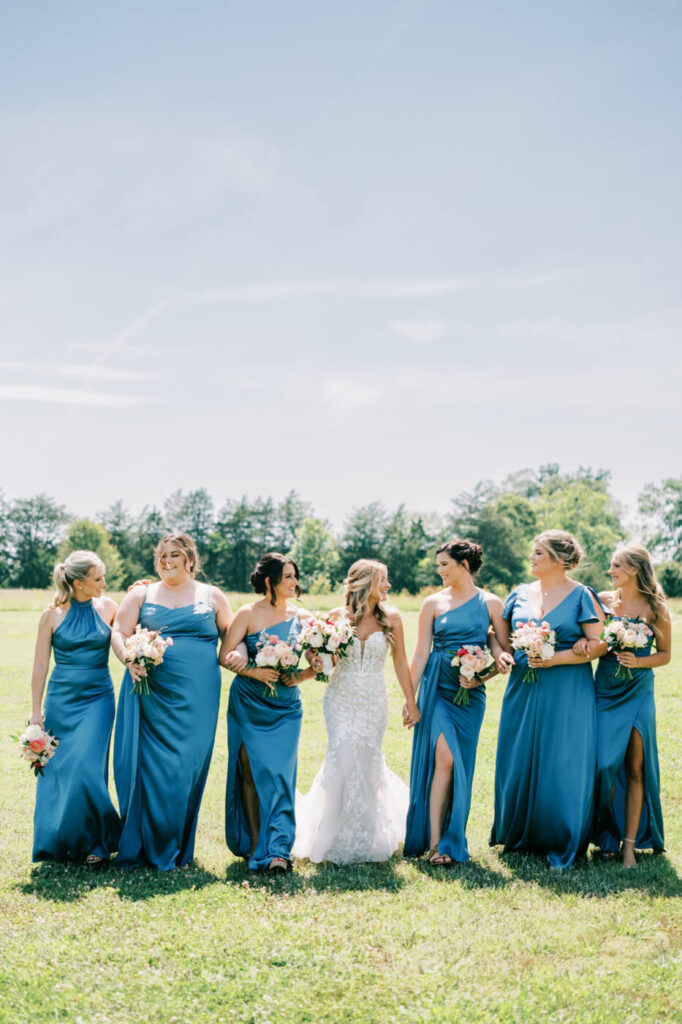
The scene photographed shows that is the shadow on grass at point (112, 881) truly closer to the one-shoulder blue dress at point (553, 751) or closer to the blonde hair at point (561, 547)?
the one-shoulder blue dress at point (553, 751)

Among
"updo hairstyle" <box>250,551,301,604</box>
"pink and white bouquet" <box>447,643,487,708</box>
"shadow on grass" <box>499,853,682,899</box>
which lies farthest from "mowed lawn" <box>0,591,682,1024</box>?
"updo hairstyle" <box>250,551,301,604</box>

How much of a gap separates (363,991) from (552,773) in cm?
312

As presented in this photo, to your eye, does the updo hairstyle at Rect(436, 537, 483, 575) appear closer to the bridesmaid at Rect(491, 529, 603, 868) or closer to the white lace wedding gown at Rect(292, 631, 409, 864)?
the bridesmaid at Rect(491, 529, 603, 868)

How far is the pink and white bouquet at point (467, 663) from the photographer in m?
7.65

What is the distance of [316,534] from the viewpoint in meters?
91.6

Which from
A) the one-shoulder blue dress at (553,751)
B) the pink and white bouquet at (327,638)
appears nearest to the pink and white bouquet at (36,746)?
the pink and white bouquet at (327,638)

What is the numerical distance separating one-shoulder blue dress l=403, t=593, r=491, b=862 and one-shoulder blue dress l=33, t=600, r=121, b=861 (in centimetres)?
268

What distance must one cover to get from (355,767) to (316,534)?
275 ft

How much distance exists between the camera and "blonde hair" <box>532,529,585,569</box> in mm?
7812

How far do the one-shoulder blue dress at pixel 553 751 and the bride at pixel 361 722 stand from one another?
3.24ft

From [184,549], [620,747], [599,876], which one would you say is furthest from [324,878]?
[184,549]

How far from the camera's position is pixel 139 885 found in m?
6.87

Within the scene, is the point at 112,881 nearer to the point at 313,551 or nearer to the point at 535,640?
the point at 535,640

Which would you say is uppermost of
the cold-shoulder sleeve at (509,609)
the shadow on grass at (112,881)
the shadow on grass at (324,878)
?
the cold-shoulder sleeve at (509,609)
